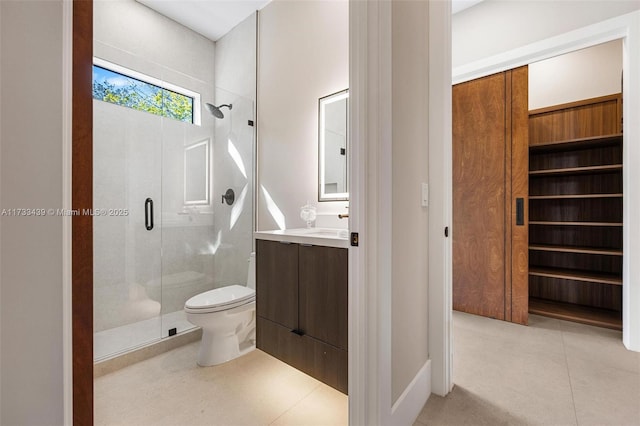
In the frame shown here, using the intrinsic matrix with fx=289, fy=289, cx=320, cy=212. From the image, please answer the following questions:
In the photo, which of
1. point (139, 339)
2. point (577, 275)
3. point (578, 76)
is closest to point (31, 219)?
point (139, 339)

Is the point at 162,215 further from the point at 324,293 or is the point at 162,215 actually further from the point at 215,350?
the point at 324,293

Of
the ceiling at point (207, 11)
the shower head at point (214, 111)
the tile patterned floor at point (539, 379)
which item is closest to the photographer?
the tile patterned floor at point (539, 379)

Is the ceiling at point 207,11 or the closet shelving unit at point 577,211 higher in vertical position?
the ceiling at point 207,11

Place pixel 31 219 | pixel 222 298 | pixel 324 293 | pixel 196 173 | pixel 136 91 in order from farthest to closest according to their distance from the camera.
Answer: pixel 196 173, pixel 136 91, pixel 222 298, pixel 324 293, pixel 31 219

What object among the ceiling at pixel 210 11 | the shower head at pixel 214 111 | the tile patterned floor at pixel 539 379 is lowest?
the tile patterned floor at pixel 539 379

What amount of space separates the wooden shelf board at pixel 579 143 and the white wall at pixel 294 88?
6.51ft

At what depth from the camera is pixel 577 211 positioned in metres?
2.80

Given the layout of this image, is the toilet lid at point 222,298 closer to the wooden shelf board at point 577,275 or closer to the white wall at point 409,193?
the white wall at point 409,193

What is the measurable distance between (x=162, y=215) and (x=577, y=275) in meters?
3.65

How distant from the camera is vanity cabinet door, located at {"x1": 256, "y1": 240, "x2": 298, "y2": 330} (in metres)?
1.64

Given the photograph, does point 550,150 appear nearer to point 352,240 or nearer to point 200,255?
point 352,240

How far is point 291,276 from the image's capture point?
5.43ft

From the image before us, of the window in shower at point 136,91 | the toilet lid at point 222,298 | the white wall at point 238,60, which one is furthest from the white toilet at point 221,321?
the white wall at point 238,60

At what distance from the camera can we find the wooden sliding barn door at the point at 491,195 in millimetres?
2473
